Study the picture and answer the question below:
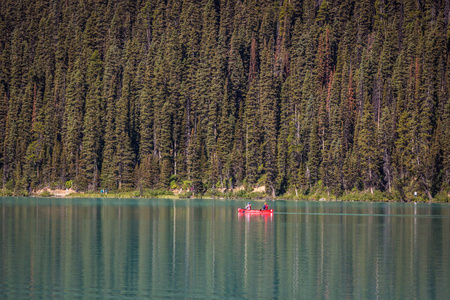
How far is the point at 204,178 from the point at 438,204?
5931cm

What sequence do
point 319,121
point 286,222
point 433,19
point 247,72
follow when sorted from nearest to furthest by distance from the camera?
point 286,222 < point 319,121 < point 433,19 < point 247,72

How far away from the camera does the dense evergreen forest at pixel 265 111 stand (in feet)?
473

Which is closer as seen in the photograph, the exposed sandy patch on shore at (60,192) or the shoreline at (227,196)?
the shoreline at (227,196)

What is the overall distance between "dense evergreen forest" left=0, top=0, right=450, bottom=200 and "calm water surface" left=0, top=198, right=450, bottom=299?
68596 millimetres

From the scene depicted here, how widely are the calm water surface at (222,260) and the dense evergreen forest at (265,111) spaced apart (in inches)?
2701

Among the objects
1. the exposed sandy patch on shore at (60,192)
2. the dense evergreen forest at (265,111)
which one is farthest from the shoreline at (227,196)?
the dense evergreen forest at (265,111)

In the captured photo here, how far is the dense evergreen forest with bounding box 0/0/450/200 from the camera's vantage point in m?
144

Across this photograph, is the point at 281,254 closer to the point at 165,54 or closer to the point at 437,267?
the point at 437,267

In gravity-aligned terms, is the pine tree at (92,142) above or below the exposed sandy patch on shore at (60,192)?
above

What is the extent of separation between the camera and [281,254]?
49.2 metres

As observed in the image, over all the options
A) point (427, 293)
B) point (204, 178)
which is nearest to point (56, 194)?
point (204, 178)

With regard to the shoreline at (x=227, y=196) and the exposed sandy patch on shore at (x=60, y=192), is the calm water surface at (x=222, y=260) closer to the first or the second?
the shoreline at (x=227, y=196)

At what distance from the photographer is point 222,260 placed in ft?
150

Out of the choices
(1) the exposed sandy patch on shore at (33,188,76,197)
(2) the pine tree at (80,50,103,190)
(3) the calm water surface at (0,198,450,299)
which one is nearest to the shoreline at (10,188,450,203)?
(1) the exposed sandy patch on shore at (33,188,76,197)
